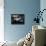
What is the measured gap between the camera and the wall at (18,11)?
5.75 metres

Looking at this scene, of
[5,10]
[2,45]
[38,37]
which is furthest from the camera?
[5,10]

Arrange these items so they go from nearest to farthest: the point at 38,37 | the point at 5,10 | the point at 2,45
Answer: the point at 38,37
the point at 2,45
the point at 5,10

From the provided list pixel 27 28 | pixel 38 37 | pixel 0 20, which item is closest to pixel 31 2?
pixel 27 28

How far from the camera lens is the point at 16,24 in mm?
5809

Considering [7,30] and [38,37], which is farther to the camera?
[7,30]

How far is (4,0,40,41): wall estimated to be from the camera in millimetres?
5754

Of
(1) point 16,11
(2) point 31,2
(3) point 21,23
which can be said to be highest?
(2) point 31,2

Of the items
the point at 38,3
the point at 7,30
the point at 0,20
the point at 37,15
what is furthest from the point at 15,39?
the point at 38,3

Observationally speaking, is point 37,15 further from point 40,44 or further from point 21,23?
point 40,44

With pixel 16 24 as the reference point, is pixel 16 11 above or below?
above

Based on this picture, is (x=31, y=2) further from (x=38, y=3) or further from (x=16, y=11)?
(x=16, y=11)

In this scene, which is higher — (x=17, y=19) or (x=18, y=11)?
(x=18, y=11)

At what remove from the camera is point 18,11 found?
579cm

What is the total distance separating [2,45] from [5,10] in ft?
7.37
